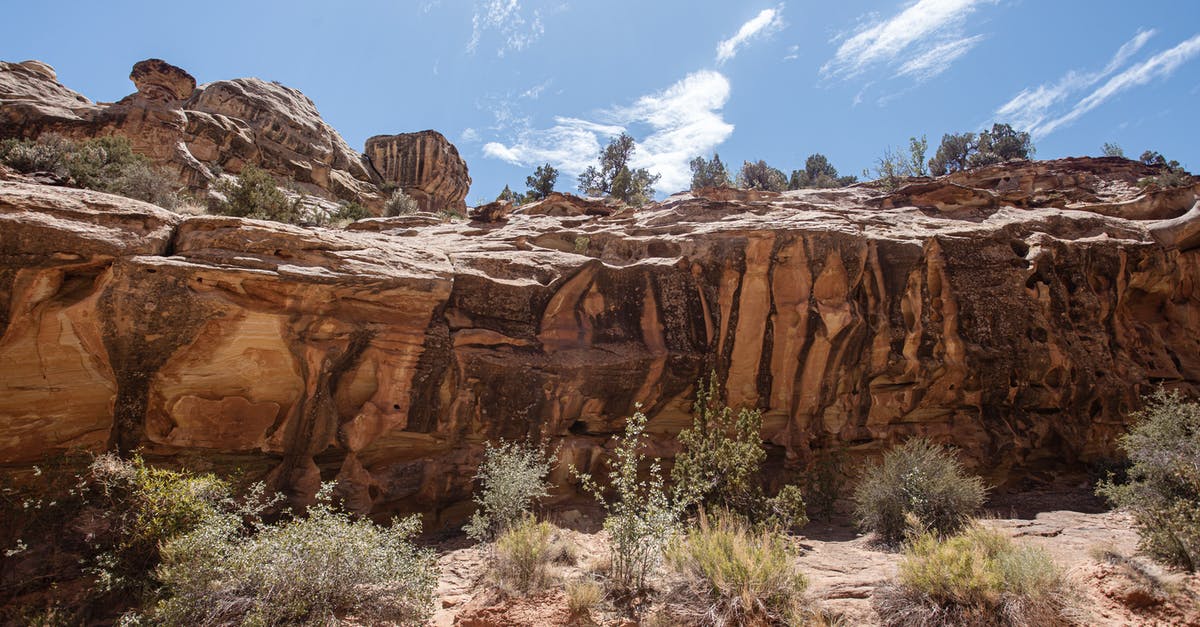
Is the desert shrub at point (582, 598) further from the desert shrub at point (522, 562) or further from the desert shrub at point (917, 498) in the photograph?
the desert shrub at point (917, 498)

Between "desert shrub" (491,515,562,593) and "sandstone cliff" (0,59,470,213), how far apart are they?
18.7 metres

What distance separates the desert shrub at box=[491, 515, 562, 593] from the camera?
6.36 meters

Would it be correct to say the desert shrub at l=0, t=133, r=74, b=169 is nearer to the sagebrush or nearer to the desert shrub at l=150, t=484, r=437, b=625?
the desert shrub at l=150, t=484, r=437, b=625

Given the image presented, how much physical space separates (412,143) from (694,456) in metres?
30.0

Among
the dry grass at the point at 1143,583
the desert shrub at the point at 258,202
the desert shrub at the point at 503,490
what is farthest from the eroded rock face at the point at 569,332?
the dry grass at the point at 1143,583

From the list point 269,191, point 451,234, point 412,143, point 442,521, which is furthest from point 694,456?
point 412,143

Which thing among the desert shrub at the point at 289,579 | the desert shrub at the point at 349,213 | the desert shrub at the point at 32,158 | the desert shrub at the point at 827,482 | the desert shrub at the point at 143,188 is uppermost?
the desert shrub at the point at 349,213

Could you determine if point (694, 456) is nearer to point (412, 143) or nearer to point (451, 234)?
point (451, 234)

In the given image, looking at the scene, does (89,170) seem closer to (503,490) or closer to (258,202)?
(258,202)

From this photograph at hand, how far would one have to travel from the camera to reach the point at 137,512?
6363mm

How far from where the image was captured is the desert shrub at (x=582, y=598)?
5793mm

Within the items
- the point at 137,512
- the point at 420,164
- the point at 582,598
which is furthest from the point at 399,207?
the point at 582,598

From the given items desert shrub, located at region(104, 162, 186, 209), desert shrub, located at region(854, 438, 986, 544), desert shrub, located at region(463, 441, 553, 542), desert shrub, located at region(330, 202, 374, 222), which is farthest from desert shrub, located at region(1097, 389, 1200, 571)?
desert shrub, located at region(330, 202, 374, 222)

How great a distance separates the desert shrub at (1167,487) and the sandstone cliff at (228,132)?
24911 millimetres
